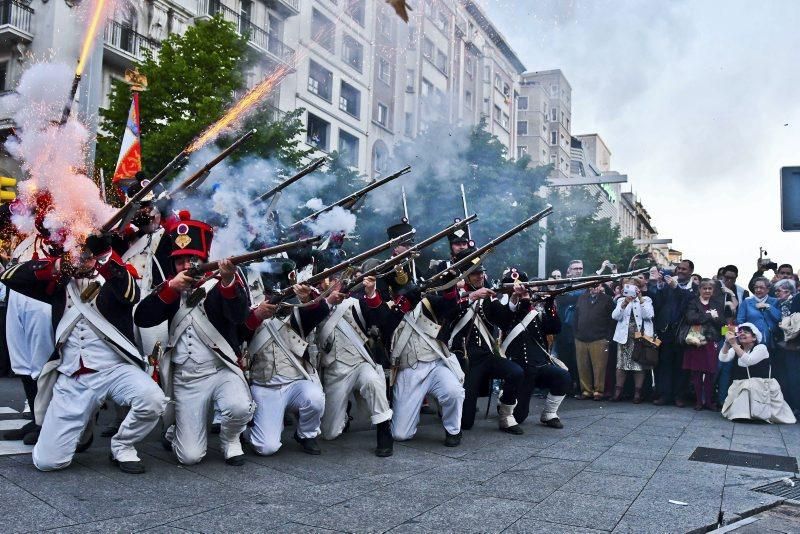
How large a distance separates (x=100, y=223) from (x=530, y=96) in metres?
50.6

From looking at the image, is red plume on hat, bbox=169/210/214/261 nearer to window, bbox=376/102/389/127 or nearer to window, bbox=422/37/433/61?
window, bbox=422/37/433/61

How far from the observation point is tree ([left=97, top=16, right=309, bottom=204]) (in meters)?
15.1

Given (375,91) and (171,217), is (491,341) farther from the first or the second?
(375,91)

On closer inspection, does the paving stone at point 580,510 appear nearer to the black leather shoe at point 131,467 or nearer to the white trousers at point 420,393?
the white trousers at point 420,393

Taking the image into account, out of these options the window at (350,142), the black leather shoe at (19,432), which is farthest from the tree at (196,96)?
the window at (350,142)

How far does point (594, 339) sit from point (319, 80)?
16.4m

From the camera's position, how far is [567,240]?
96.0 feet

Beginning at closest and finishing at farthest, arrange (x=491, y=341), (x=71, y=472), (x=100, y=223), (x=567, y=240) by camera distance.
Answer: (x=71, y=472) < (x=100, y=223) < (x=491, y=341) < (x=567, y=240)

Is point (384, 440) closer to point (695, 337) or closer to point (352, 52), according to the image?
point (695, 337)

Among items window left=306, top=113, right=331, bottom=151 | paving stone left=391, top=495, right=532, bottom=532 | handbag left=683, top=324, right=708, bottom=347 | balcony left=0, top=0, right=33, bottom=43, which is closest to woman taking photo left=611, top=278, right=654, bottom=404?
handbag left=683, top=324, right=708, bottom=347

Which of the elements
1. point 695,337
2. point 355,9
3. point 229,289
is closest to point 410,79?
point 355,9

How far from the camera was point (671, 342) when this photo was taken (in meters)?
10.9

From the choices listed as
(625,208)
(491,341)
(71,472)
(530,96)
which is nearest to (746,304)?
(491,341)

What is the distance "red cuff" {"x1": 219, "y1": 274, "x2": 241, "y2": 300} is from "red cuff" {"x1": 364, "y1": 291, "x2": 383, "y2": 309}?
157 cm
